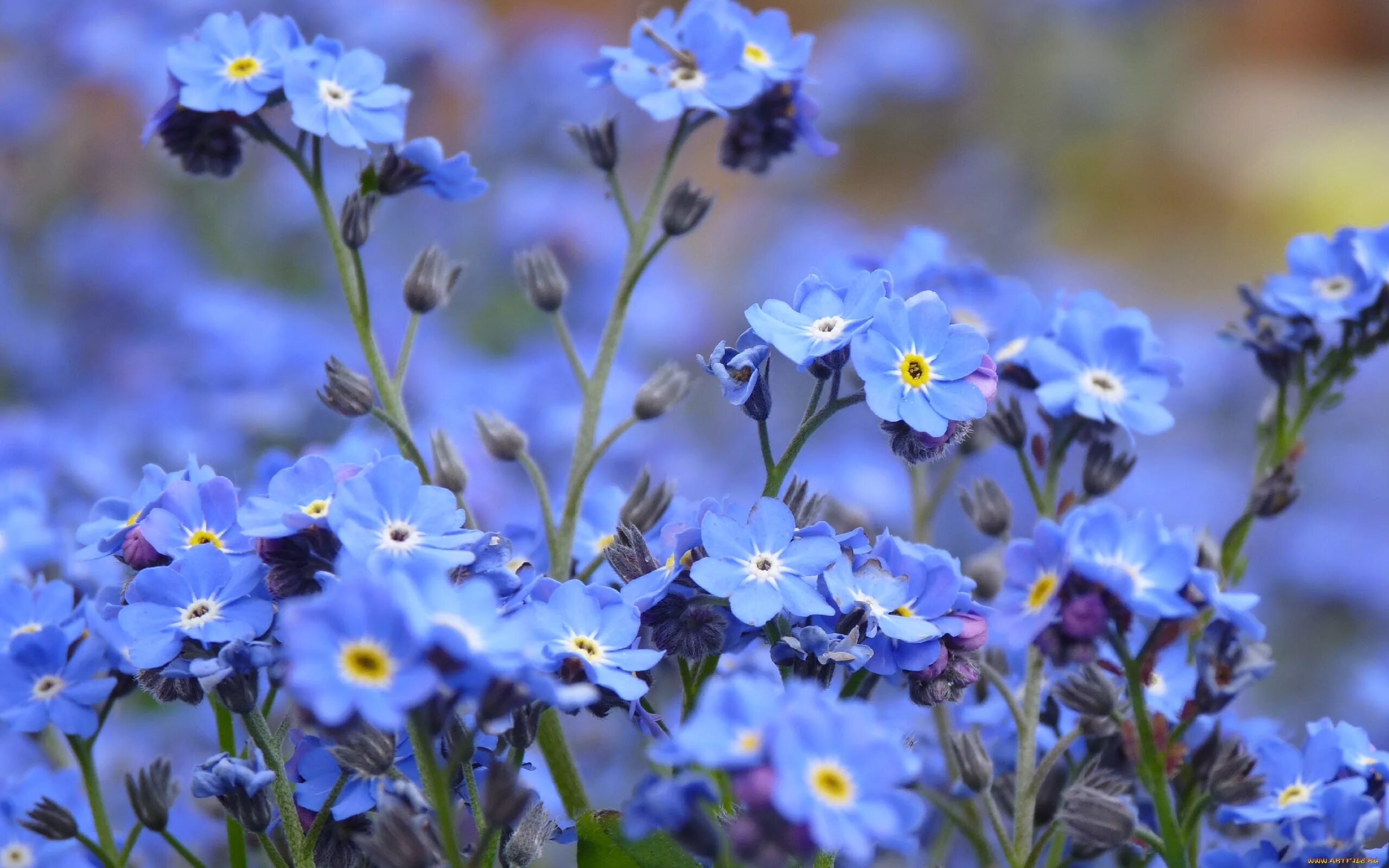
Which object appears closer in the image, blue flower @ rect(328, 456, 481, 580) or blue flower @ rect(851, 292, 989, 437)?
blue flower @ rect(328, 456, 481, 580)

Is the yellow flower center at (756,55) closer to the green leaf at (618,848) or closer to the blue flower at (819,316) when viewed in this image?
the blue flower at (819,316)

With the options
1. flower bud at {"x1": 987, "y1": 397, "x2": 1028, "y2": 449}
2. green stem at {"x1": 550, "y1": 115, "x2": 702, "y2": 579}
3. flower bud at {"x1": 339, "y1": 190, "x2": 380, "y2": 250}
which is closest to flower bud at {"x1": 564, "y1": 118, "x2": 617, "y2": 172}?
green stem at {"x1": 550, "y1": 115, "x2": 702, "y2": 579}

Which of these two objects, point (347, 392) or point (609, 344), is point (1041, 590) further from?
point (347, 392)

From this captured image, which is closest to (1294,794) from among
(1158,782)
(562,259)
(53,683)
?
(1158,782)

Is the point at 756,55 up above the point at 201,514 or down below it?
above

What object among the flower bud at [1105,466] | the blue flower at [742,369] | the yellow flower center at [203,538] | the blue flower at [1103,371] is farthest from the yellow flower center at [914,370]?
the yellow flower center at [203,538]

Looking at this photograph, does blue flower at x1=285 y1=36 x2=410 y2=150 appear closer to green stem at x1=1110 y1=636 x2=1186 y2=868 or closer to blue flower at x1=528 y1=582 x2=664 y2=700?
blue flower at x1=528 y1=582 x2=664 y2=700

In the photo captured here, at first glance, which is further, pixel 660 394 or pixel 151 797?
pixel 660 394
